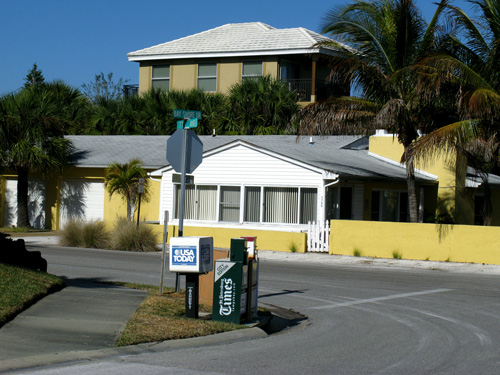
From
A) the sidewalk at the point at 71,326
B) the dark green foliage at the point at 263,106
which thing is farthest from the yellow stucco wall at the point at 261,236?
the dark green foliage at the point at 263,106

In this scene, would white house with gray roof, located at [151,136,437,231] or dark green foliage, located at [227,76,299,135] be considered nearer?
white house with gray roof, located at [151,136,437,231]

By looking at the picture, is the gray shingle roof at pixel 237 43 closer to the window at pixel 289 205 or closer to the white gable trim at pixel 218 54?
the white gable trim at pixel 218 54

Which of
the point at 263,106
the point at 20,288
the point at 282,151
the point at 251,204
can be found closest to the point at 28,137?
the point at 251,204

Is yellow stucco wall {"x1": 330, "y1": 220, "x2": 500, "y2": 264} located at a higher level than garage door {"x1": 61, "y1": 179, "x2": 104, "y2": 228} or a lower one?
lower

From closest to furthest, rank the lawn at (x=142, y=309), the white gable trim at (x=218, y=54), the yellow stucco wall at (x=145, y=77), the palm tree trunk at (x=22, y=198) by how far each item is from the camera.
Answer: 1. the lawn at (x=142, y=309)
2. the palm tree trunk at (x=22, y=198)
3. the white gable trim at (x=218, y=54)
4. the yellow stucco wall at (x=145, y=77)

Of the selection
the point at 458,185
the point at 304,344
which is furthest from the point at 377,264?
the point at 304,344

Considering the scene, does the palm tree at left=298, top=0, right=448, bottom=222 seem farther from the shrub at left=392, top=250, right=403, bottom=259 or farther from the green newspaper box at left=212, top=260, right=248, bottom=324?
the green newspaper box at left=212, top=260, right=248, bottom=324

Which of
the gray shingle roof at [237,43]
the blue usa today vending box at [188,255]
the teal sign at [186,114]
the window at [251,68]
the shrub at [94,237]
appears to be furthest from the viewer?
the window at [251,68]

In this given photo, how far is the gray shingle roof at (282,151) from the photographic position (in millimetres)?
25906

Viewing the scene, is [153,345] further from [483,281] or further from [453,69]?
[453,69]

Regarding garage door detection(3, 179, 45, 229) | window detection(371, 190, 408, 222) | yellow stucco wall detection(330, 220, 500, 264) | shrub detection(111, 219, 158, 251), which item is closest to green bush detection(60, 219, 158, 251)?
shrub detection(111, 219, 158, 251)

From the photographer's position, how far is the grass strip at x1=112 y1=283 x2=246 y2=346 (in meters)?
8.94

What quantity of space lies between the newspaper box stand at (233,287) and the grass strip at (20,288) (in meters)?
2.81

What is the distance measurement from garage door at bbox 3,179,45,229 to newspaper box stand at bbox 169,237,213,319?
78.3 ft
